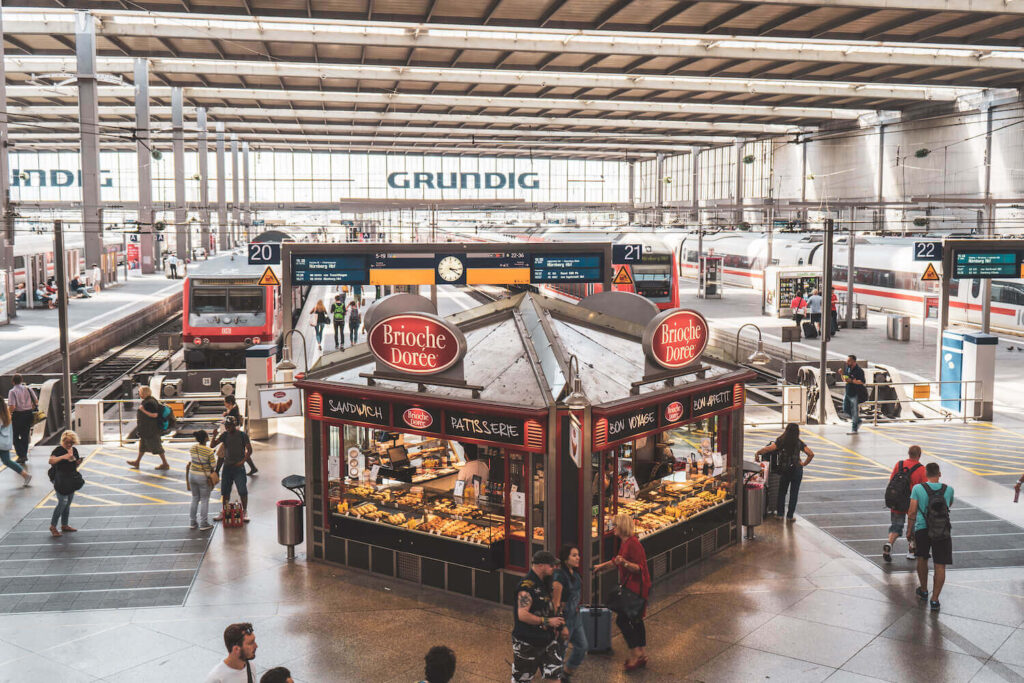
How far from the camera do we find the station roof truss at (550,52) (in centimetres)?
2480

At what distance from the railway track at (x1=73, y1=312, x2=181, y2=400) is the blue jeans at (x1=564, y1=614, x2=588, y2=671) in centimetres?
2077

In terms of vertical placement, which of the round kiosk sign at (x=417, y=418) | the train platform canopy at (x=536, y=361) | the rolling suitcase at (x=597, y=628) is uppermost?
the train platform canopy at (x=536, y=361)

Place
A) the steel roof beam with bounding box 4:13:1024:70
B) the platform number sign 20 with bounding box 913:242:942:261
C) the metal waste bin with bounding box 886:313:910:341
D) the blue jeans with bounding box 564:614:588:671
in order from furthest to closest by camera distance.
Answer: the metal waste bin with bounding box 886:313:910:341 → the steel roof beam with bounding box 4:13:1024:70 → the platform number sign 20 with bounding box 913:242:942:261 → the blue jeans with bounding box 564:614:588:671

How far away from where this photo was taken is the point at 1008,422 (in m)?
20.4

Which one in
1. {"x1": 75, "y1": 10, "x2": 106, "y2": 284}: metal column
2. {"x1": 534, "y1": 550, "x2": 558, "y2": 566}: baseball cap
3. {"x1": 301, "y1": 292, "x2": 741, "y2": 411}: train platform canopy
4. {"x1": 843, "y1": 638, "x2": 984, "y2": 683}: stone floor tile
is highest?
{"x1": 75, "y1": 10, "x2": 106, "y2": 284}: metal column

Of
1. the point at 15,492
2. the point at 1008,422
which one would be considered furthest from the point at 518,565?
the point at 1008,422

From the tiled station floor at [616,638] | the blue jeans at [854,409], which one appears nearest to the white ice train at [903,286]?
the blue jeans at [854,409]

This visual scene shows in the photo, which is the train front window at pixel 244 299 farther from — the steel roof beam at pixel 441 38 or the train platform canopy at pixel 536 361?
the train platform canopy at pixel 536 361

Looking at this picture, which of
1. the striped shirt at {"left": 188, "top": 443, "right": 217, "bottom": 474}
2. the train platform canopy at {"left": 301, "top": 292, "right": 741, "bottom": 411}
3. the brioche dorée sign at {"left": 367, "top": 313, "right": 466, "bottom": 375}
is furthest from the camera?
the striped shirt at {"left": 188, "top": 443, "right": 217, "bottom": 474}

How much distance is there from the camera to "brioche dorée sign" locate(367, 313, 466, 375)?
1042 centimetres

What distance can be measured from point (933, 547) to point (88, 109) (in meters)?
33.1

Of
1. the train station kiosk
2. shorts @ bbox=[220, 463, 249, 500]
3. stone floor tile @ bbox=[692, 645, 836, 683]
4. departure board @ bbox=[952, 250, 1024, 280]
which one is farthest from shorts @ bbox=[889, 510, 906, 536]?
departure board @ bbox=[952, 250, 1024, 280]

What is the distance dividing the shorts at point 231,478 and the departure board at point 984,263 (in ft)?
51.4

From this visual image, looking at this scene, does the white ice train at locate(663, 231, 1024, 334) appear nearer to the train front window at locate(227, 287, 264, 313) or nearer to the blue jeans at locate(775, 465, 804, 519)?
the train front window at locate(227, 287, 264, 313)
